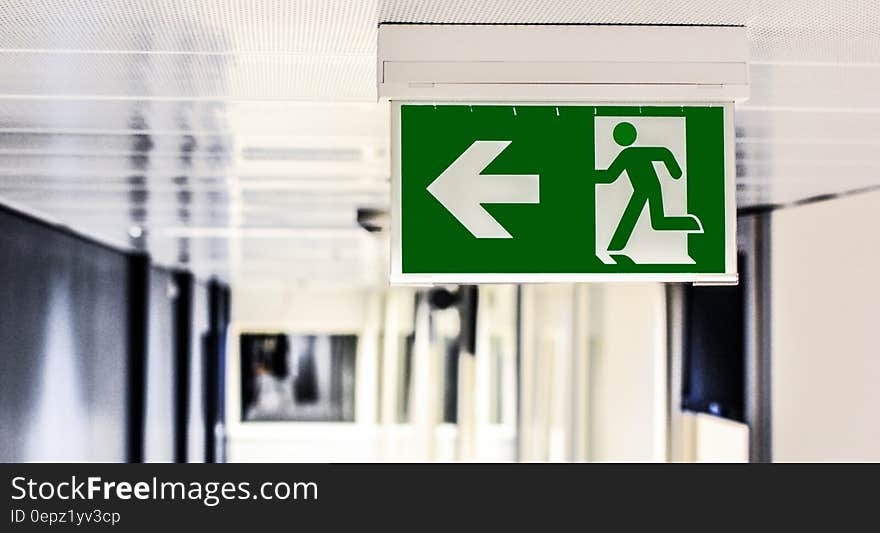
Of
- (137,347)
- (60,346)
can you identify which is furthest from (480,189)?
(137,347)

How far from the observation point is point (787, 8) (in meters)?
1.99

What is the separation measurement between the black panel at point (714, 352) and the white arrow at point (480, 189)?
307 centimetres

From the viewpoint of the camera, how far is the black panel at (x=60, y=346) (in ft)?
15.3

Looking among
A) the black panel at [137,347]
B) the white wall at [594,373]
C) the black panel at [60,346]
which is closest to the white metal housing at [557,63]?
the black panel at [60,346]

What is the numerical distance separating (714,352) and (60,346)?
3.20 meters

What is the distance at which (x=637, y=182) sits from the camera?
209cm

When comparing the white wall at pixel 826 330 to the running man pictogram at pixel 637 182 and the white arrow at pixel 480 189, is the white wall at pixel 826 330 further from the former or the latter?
the white arrow at pixel 480 189

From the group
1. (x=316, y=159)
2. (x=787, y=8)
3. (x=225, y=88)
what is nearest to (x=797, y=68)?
(x=787, y=8)
